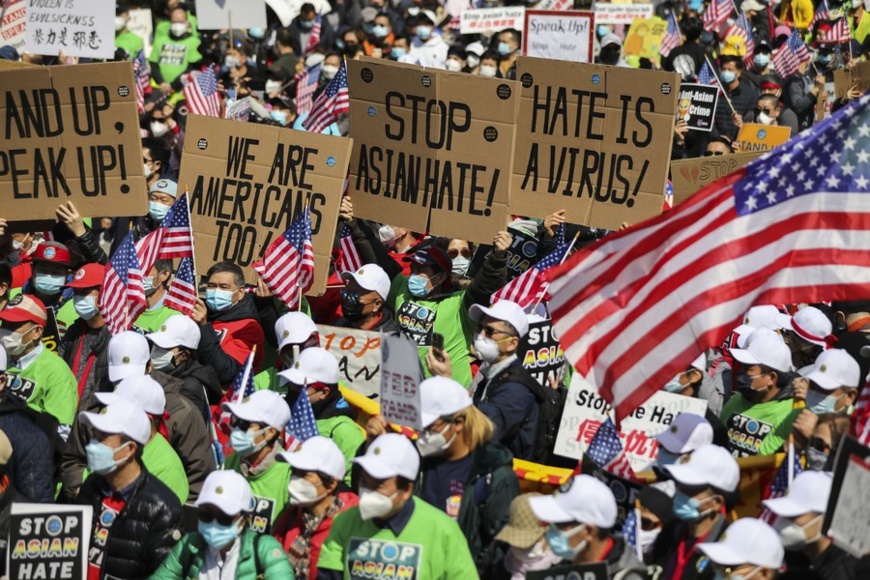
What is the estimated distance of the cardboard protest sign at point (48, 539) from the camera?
730 cm

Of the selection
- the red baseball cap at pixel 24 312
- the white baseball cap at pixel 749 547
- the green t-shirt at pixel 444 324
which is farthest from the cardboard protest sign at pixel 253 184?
the white baseball cap at pixel 749 547

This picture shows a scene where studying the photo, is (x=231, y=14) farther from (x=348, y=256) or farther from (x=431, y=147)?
(x=431, y=147)

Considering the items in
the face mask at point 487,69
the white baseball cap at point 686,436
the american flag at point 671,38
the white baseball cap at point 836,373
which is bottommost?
the american flag at point 671,38

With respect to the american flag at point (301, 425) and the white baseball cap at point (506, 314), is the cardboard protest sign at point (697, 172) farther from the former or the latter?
the american flag at point (301, 425)

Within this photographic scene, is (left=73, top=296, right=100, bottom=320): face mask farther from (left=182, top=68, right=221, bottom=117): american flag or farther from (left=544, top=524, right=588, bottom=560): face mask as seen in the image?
(left=182, top=68, right=221, bottom=117): american flag

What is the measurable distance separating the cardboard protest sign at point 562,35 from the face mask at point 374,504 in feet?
34.5

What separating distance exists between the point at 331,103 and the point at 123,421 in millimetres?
6730

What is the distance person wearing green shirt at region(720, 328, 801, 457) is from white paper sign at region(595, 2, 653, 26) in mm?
12576

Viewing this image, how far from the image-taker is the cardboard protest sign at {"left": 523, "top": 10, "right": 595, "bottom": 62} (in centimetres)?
1662

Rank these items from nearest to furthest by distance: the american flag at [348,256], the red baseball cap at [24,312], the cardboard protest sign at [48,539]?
the cardboard protest sign at [48,539] → the red baseball cap at [24,312] → the american flag at [348,256]

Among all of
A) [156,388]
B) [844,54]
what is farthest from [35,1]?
[844,54]

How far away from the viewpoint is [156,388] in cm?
839

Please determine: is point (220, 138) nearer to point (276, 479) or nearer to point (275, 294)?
point (275, 294)

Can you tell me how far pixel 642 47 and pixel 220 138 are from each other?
11.0 m
